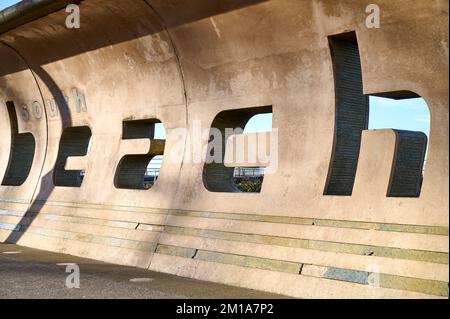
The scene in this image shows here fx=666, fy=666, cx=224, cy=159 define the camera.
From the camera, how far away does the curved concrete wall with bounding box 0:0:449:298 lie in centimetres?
744

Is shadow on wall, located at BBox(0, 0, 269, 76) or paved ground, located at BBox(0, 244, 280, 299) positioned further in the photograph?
shadow on wall, located at BBox(0, 0, 269, 76)

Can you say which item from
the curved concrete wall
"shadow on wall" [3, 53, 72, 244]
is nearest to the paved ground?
the curved concrete wall

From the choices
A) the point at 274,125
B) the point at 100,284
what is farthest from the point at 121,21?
the point at 100,284

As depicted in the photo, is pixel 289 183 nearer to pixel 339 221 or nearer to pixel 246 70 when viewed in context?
pixel 339 221

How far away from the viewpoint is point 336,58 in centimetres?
871

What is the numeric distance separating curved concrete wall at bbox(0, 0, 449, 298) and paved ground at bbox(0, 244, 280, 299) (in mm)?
411

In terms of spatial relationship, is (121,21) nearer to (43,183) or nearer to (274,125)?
A: (274,125)

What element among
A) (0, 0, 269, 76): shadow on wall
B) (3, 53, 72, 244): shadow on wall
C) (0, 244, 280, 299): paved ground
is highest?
(0, 0, 269, 76): shadow on wall

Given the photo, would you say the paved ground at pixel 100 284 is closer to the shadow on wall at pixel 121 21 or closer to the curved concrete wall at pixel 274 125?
the curved concrete wall at pixel 274 125

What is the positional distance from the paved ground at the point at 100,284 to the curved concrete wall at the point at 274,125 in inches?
16.2

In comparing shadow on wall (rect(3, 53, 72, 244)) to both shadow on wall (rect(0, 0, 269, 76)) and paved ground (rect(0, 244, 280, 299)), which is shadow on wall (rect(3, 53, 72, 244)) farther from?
→ paved ground (rect(0, 244, 280, 299))

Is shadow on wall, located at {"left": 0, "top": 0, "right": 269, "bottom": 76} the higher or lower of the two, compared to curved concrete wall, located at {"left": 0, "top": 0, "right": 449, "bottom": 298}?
higher

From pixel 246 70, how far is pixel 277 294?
3.47 m
